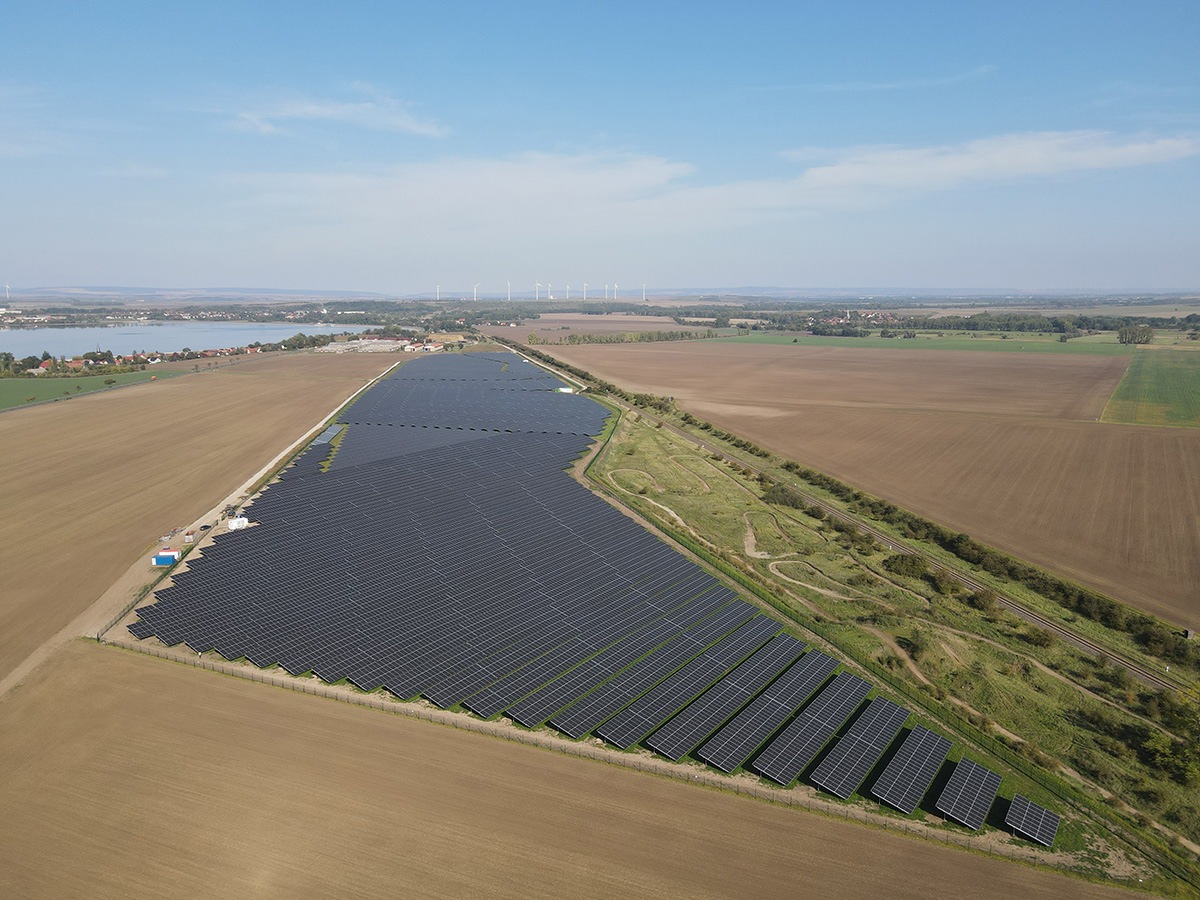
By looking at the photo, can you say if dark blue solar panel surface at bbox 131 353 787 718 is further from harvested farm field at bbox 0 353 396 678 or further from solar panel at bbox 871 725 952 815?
solar panel at bbox 871 725 952 815

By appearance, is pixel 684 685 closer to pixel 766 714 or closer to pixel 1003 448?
pixel 766 714

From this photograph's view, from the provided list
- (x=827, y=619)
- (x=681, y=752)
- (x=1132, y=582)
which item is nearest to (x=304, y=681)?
(x=681, y=752)

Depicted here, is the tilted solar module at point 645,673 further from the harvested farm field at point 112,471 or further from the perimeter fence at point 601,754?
the harvested farm field at point 112,471

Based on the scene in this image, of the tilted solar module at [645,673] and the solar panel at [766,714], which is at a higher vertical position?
the tilted solar module at [645,673]

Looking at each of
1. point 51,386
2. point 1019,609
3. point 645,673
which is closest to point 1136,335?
point 1019,609

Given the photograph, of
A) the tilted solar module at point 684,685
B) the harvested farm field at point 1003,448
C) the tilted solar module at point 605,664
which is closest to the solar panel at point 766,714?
the tilted solar module at point 684,685

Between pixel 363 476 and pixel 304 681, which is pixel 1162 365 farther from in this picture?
pixel 304 681
